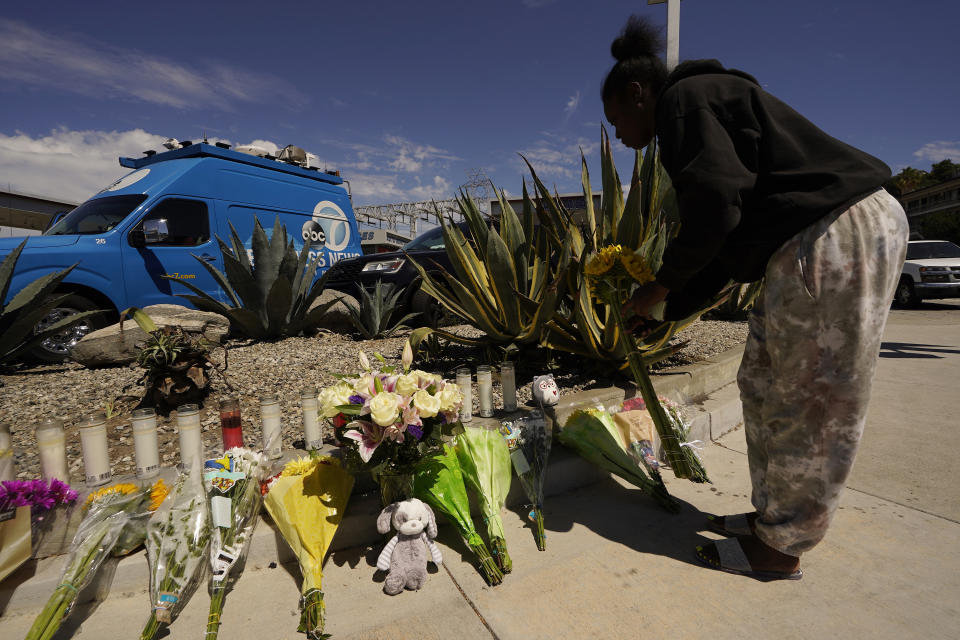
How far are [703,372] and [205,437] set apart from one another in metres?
3.01

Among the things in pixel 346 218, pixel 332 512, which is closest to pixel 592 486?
pixel 332 512

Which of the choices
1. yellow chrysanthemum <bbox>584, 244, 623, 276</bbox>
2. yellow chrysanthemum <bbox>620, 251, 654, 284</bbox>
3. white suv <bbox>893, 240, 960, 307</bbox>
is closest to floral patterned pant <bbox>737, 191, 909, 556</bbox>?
yellow chrysanthemum <bbox>620, 251, 654, 284</bbox>

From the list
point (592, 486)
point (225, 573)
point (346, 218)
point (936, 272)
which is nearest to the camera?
point (225, 573)

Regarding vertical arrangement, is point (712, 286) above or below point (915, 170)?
below

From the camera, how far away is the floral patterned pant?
1.34 metres

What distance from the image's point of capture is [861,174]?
133 centimetres

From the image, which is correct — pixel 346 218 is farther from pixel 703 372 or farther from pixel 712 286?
pixel 712 286

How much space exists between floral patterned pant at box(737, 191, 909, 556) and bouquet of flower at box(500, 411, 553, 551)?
2.63 ft

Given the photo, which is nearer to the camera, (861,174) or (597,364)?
(861,174)

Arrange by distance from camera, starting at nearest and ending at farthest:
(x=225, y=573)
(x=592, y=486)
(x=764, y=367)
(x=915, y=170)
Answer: (x=225, y=573), (x=764, y=367), (x=592, y=486), (x=915, y=170)

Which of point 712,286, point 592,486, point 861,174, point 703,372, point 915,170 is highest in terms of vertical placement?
point 915,170

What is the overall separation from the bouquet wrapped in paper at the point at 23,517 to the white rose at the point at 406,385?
3.79 ft

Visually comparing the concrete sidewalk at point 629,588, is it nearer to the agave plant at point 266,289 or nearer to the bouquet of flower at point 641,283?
the bouquet of flower at point 641,283

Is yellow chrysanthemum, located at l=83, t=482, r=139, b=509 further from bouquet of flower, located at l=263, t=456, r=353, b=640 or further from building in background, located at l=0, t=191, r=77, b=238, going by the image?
building in background, located at l=0, t=191, r=77, b=238
